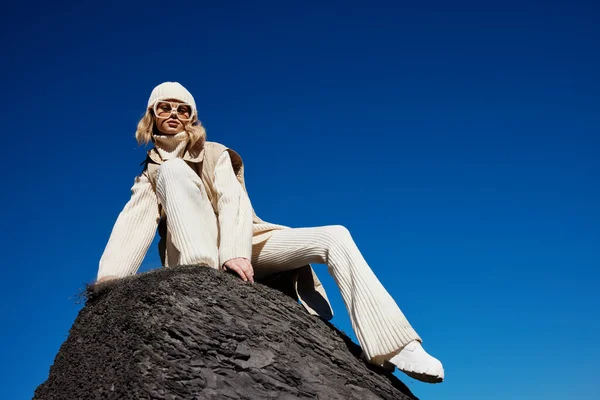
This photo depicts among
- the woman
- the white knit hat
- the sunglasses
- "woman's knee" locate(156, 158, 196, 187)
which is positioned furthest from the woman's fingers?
the white knit hat

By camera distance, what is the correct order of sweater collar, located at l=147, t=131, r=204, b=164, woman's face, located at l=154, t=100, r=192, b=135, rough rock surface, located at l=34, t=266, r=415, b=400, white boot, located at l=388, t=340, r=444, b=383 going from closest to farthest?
rough rock surface, located at l=34, t=266, r=415, b=400 < white boot, located at l=388, t=340, r=444, b=383 < sweater collar, located at l=147, t=131, r=204, b=164 < woman's face, located at l=154, t=100, r=192, b=135

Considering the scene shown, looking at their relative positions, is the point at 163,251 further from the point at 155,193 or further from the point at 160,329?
the point at 160,329

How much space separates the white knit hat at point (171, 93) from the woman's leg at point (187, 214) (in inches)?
33.4

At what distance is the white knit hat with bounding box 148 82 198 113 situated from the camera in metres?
5.66

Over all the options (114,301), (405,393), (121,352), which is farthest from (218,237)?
(405,393)

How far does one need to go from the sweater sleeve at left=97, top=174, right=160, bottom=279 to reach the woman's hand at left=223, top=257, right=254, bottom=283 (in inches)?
31.8

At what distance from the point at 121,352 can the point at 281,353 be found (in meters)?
1.08

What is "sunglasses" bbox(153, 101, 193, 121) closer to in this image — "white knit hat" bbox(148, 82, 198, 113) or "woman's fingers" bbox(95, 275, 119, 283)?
"white knit hat" bbox(148, 82, 198, 113)

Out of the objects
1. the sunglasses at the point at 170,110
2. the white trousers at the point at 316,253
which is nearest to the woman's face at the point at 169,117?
the sunglasses at the point at 170,110

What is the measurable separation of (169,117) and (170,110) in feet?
0.27

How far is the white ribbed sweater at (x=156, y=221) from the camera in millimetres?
4910

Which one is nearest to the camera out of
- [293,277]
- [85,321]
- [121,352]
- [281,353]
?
[121,352]

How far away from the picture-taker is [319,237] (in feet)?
Result: 16.5

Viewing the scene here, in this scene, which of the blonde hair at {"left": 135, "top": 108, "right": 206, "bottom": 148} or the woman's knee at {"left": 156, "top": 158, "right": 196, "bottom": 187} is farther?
the blonde hair at {"left": 135, "top": 108, "right": 206, "bottom": 148}
